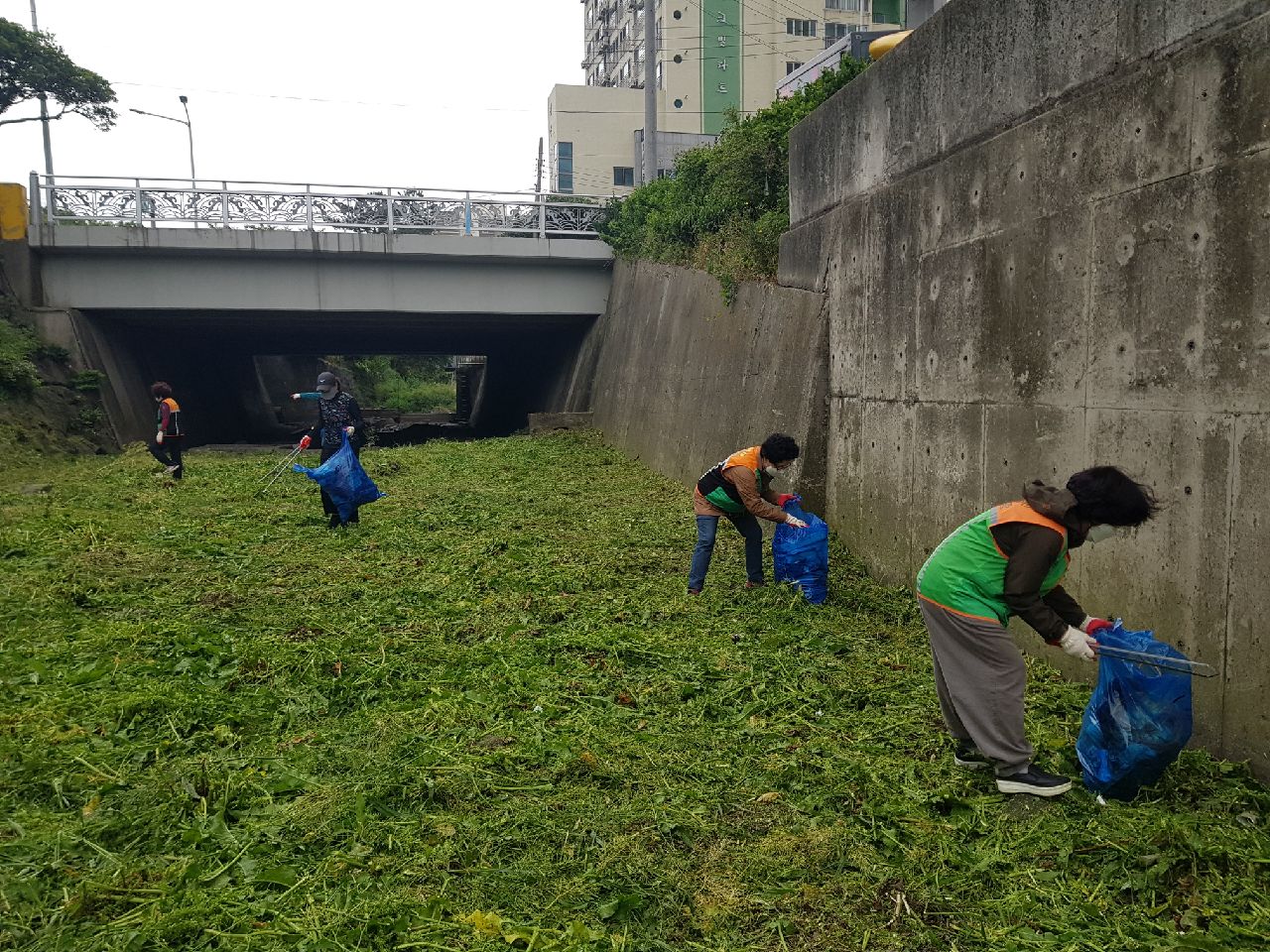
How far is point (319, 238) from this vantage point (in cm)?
2020

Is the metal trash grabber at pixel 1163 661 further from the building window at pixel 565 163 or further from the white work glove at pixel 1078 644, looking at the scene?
the building window at pixel 565 163

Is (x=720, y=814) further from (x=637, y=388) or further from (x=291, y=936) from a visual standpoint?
(x=637, y=388)

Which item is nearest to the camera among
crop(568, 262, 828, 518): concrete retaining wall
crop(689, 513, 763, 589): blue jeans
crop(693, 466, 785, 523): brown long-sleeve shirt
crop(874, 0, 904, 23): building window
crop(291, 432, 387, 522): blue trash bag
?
crop(693, 466, 785, 523): brown long-sleeve shirt

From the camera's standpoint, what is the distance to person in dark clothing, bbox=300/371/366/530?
35.2 feet

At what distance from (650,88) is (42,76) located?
19.8 metres

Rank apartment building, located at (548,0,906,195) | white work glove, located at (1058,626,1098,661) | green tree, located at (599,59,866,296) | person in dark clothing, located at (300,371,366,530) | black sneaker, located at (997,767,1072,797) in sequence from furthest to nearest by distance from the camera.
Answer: apartment building, located at (548,0,906,195) < green tree, located at (599,59,866,296) < person in dark clothing, located at (300,371,366,530) < black sneaker, located at (997,767,1072,797) < white work glove, located at (1058,626,1098,661)

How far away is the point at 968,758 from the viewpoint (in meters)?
4.44

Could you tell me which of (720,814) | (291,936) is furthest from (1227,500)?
(291,936)

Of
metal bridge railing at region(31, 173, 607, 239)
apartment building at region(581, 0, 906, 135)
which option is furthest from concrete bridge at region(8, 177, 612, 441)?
apartment building at region(581, 0, 906, 135)

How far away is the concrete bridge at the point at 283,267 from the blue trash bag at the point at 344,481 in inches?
444

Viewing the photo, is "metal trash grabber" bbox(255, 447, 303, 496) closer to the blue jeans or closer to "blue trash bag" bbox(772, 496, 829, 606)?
the blue jeans

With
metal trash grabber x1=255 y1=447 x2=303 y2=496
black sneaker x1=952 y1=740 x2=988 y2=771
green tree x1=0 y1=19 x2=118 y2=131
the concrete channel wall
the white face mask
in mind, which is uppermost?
green tree x1=0 y1=19 x2=118 y2=131

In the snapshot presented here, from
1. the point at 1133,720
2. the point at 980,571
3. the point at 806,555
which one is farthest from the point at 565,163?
the point at 1133,720

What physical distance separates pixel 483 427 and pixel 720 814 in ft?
93.3
